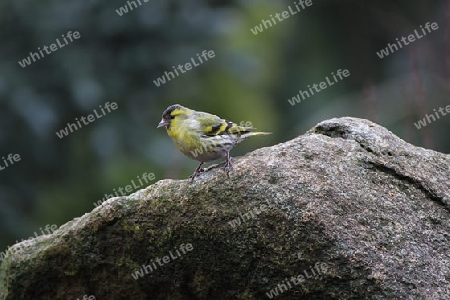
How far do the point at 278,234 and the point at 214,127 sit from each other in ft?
4.85

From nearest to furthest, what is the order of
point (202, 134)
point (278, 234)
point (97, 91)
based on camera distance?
point (278, 234) → point (202, 134) → point (97, 91)

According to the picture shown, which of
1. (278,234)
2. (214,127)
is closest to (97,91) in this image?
Answer: (214,127)

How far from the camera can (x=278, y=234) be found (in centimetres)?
505

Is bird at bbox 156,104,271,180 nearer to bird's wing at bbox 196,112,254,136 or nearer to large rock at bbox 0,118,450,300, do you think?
bird's wing at bbox 196,112,254,136

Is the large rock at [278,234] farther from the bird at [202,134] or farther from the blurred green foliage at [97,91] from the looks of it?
the blurred green foliage at [97,91]

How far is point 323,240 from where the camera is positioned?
5.00 m

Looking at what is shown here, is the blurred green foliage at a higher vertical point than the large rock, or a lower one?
higher

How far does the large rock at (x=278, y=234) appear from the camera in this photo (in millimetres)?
5012

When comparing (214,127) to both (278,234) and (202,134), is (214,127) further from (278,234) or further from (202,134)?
(278,234)

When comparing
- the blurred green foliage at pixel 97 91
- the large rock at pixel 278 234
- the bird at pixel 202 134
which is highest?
the blurred green foliage at pixel 97 91

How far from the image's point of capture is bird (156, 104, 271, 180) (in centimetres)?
616

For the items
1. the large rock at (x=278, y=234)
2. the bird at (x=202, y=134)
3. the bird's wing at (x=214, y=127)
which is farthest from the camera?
the bird's wing at (x=214, y=127)

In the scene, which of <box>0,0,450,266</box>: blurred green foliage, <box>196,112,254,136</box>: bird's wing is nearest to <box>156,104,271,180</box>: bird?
<box>196,112,254,136</box>: bird's wing

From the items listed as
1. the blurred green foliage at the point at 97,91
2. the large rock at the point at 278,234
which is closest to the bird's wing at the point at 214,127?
the large rock at the point at 278,234
